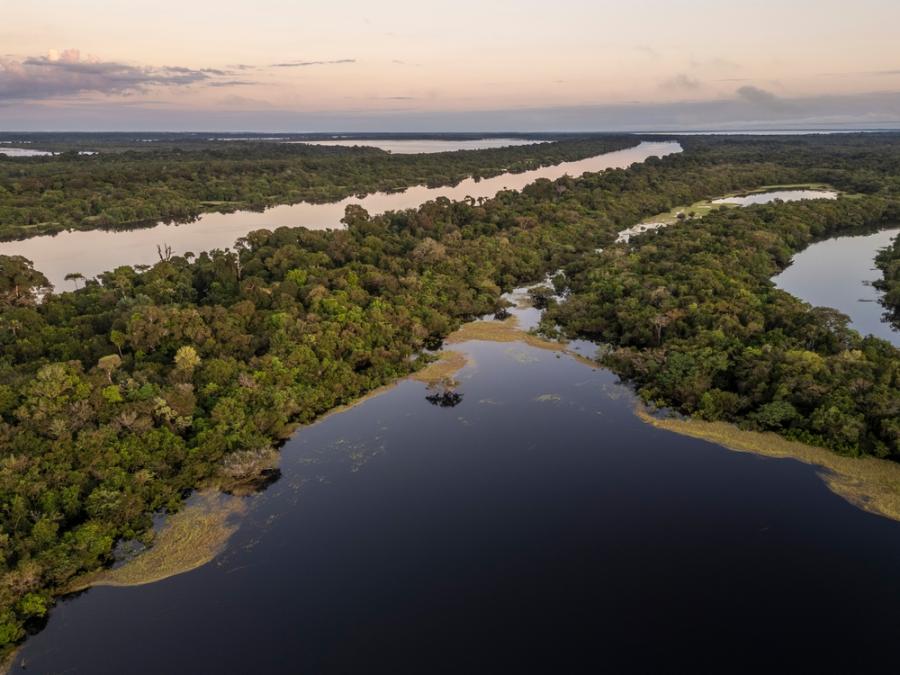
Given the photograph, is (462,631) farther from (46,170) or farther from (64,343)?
(46,170)

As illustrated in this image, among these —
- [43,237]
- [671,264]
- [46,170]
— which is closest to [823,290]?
[671,264]

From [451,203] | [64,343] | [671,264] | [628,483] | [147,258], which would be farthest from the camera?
[451,203]

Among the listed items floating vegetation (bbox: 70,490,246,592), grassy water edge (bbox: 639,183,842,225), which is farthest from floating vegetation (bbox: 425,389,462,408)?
grassy water edge (bbox: 639,183,842,225)

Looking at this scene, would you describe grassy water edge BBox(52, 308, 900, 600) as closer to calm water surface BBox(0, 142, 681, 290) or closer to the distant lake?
calm water surface BBox(0, 142, 681, 290)

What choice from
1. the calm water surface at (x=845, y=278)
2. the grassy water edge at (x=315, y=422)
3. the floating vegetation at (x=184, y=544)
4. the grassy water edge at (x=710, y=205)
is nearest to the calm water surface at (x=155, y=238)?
the grassy water edge at (x=710, y=205)

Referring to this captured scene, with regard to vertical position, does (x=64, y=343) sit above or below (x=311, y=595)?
above

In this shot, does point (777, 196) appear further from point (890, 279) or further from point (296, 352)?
point (296, 352)

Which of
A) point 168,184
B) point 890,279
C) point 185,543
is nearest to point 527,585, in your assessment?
point 185,543

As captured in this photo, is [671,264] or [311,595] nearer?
[311,595]
